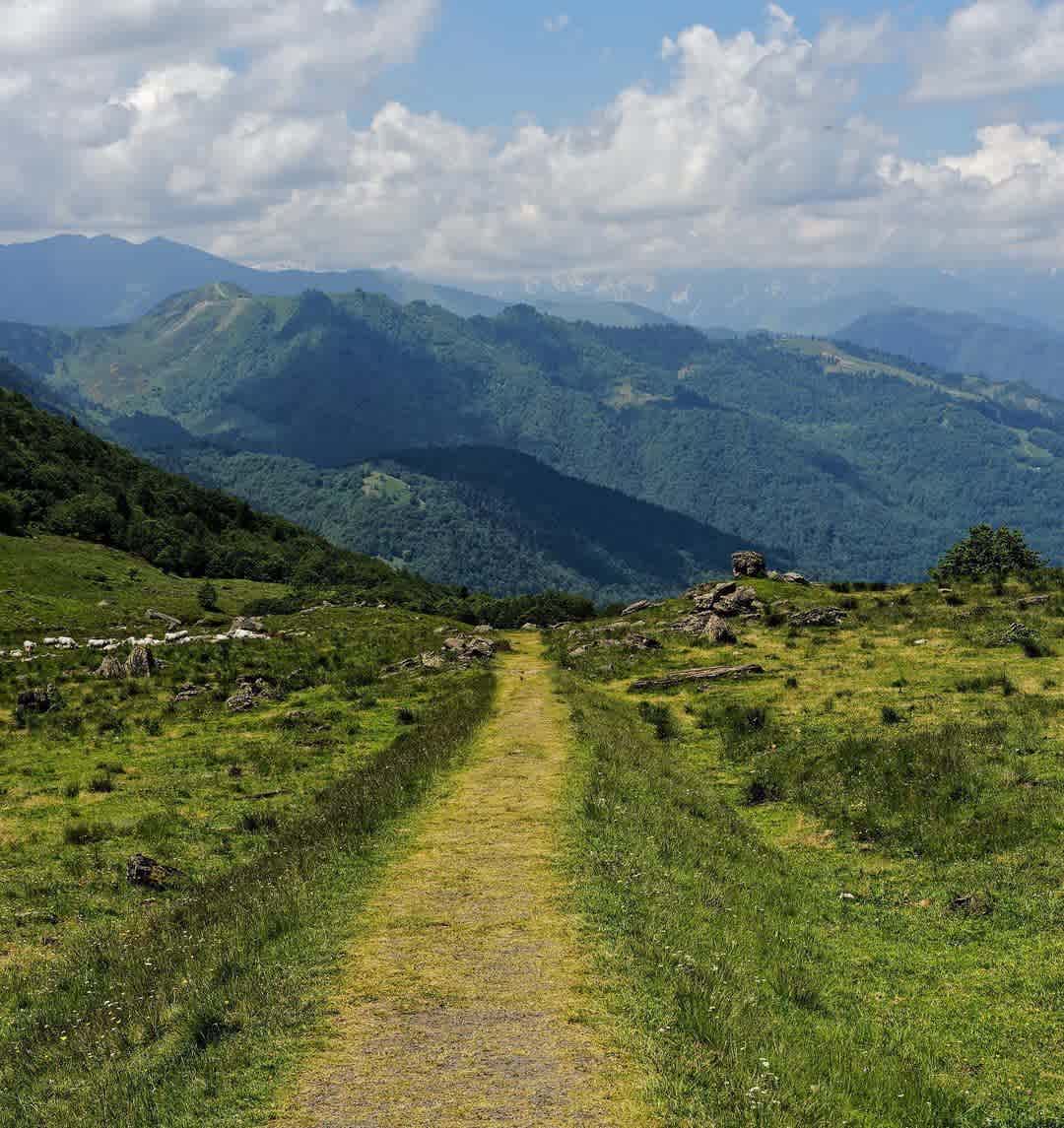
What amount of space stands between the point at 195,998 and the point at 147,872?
7583mm

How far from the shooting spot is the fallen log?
38.7 meters

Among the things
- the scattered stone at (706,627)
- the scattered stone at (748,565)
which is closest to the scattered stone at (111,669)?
the scattered stone at (706,627)

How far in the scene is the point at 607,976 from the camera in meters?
12.3

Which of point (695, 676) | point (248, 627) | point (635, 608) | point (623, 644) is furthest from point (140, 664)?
point (635, 608)

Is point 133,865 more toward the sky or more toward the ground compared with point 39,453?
more toward the ground

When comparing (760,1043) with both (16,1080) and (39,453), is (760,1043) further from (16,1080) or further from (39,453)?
(39,453)

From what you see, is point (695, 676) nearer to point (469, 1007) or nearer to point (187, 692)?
point (187, 692)

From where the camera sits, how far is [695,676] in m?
39.5

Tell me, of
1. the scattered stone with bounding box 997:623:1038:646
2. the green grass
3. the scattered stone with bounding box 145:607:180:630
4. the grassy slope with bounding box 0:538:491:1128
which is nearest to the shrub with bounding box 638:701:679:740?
the grassy slope with bounding box 0:538:491:1128

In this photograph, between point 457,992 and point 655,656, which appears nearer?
point 457,992

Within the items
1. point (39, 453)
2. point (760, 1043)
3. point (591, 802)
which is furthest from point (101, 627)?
point (39, 453)

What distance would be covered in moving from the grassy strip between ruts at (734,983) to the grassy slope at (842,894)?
0.13 feet

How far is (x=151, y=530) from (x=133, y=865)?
92.2 metres

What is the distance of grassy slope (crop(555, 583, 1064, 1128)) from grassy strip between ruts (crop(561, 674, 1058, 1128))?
41mm
